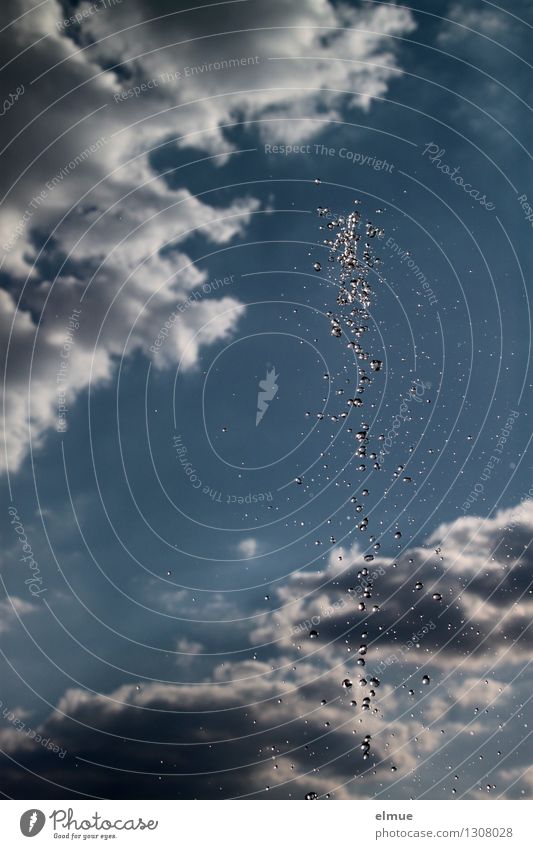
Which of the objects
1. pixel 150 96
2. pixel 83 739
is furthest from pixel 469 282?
pixel 83 739

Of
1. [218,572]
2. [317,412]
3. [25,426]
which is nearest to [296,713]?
[218,572]

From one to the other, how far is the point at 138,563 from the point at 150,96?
273 cm

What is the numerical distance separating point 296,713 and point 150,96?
3649 millimetres

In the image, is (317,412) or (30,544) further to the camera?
(317,412)

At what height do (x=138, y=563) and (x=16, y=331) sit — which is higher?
(x=16, y=331)

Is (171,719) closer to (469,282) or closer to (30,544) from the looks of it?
(30,544)

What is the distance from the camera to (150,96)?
15.3 feet

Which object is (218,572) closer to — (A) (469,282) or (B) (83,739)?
(B) (83,739)
